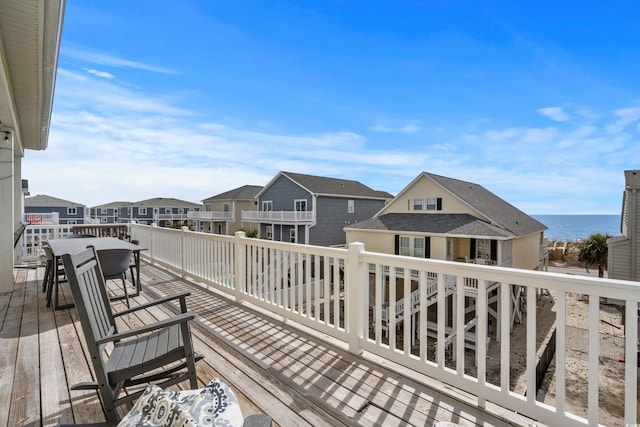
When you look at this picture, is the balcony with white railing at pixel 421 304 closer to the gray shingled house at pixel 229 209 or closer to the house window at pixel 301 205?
the house window at pixel 301 205

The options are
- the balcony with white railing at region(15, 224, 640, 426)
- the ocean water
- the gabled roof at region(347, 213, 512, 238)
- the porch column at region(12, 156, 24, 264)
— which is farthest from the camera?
the ocean water

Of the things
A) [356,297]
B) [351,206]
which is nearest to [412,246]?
[351,206]

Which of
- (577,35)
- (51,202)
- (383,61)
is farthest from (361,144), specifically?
(51,202)

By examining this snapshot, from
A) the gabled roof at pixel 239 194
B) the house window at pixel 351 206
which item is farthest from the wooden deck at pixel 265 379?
the gabled roof at pixel 239 194

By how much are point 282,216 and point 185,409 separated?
1836cm

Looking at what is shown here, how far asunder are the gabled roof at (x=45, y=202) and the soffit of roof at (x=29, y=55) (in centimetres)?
3172

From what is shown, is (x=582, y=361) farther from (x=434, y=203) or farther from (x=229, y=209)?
(x=229, y=209)

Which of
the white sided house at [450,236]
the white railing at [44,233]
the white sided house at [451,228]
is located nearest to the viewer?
the white railing at [44,233]

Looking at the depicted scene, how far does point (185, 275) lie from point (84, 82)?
14.0 ft

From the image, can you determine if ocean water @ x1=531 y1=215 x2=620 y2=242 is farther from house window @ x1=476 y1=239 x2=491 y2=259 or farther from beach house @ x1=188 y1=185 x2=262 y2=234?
beach house @ x1=188 y1=185 x2=262 y2=234

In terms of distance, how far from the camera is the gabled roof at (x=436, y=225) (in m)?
11.6

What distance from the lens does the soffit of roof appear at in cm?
241

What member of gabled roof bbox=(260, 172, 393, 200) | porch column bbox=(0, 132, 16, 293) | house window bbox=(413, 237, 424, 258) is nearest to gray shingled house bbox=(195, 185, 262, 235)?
gabled roof bbox=(260, 172, 393, 200)

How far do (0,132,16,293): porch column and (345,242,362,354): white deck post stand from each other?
521 centimetres
